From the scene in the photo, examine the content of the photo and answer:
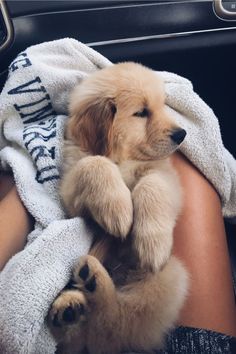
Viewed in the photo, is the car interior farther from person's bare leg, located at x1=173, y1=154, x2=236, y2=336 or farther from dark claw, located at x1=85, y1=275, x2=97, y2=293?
dark claw, located at x1=85, y1=275, x2=97, y2=293

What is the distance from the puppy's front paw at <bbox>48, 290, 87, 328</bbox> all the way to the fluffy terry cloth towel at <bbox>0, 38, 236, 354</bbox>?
23 mm

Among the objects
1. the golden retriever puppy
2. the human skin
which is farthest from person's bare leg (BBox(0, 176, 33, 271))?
the golden retriever puppy

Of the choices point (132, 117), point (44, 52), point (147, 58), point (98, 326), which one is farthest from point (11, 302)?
point (147, 58)

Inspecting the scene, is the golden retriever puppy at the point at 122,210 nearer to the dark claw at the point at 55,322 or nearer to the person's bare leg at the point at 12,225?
the dark claw at the point at 55,322

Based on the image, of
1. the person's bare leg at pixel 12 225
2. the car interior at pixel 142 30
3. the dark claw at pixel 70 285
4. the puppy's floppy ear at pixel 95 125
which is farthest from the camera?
the car interior at pixel 142 30

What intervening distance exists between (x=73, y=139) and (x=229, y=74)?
0.86 m

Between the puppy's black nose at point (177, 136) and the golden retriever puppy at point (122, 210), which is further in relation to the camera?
the puppy's black nose at point (177, 136)

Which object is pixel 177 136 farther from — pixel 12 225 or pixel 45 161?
pixel 12 225

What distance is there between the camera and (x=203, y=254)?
4.56 feet

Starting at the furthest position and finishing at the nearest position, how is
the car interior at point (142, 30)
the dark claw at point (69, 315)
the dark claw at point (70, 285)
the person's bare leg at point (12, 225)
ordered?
the car interior at point (142, 30), the person's bare leg at point (12, 225), the dark claw at point (70, 285), the dark claw at point (69, 315)

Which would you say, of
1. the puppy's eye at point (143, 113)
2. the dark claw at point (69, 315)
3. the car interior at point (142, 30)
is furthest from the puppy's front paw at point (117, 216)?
the car interior at point (142, 30)

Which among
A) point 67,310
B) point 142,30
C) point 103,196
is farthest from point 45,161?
point 142,30

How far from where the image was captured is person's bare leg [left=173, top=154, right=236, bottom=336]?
4.18 ft

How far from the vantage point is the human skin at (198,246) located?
1278mm
